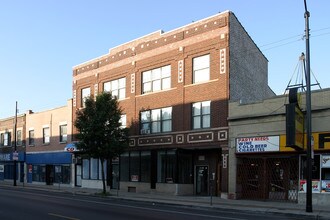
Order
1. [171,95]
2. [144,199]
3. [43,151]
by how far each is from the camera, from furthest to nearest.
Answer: [43,151] < [171,95] < [144,199]

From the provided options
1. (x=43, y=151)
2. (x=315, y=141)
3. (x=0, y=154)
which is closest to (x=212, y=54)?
(x=315, y=141)

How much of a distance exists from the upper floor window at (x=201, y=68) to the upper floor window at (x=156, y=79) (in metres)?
2.51

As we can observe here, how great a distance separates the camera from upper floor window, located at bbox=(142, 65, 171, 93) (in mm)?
29906

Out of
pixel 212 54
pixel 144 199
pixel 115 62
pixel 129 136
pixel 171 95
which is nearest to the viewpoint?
pixel 144 199

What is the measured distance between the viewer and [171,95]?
29.2 m

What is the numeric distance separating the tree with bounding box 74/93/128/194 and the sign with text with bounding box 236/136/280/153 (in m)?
9.10

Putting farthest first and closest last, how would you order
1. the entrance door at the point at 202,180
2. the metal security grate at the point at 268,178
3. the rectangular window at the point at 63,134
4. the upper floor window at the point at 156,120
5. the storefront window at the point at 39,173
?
the storefront window at the point at 39,173, the rectangular window at the point at 63,134, the upper floor window at the point at 156,120, the entrance door at the point at 202,180, the metal security grate at the point at 268,178

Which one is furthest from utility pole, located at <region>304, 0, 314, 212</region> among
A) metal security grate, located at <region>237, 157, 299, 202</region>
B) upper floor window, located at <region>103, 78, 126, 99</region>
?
upper floor window, located at <region>103, 78, 126, 99</region>

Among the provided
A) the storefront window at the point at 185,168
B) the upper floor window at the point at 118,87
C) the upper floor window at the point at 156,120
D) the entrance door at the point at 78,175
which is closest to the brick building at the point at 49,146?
the entrance door at the point at 78,175

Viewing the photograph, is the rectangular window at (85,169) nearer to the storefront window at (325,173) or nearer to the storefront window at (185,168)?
the storefront window at (185,168)

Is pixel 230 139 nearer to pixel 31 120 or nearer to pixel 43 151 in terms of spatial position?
pixel 43 151

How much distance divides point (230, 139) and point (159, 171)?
6.91 m

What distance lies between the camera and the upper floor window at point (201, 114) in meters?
26.8

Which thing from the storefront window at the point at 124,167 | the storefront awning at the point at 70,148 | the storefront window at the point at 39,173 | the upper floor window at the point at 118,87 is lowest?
the storefront window at the point at 39,173
